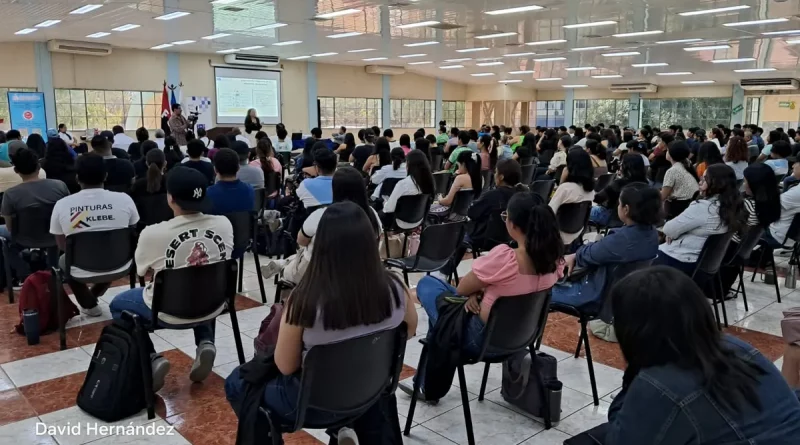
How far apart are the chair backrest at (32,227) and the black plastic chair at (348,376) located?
2834 mm

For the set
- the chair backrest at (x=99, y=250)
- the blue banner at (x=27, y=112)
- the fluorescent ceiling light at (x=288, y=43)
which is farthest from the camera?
the blue banner at (x=27, y=112)

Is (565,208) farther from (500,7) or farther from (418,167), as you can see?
(500,7)

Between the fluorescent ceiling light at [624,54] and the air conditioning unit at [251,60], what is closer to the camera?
the fluorescent ceiling light at [624,54]

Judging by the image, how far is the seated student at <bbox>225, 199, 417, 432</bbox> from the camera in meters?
1.74

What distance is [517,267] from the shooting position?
7.78 ft

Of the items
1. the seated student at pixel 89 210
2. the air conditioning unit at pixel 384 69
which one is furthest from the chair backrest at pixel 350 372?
the air conditioning unit at pixel 384 69

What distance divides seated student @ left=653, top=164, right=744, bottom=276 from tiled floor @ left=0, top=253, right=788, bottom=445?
2.30 feet

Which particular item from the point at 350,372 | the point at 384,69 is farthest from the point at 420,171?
the point at 384,69

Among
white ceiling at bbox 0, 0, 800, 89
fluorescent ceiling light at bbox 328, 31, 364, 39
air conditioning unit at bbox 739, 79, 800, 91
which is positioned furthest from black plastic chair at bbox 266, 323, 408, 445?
air conditioning unit at bbox 739, 79, 800, 91

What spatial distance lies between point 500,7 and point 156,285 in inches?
264

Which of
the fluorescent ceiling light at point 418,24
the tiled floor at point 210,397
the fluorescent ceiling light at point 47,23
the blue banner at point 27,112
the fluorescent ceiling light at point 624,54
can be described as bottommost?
the tiled floor at point 210,397

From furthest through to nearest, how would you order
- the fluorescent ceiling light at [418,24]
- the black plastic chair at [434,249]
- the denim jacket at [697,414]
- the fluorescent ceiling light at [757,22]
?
the fluorescent ceiling light at [418,24] < the fluorescent ceiling light at [757,22] < the black plastic chair at [434,249] < the denim jacket at [697,414]

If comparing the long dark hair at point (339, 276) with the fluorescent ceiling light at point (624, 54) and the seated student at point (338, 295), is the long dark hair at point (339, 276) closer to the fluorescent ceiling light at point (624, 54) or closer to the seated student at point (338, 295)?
the seated student at point (338, 295)

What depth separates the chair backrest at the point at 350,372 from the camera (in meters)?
1.79
